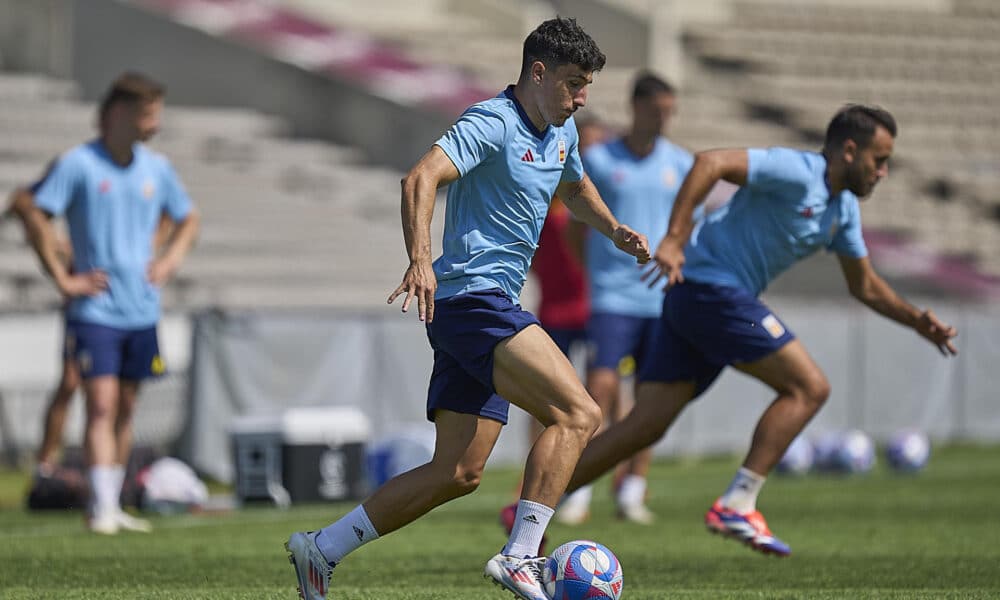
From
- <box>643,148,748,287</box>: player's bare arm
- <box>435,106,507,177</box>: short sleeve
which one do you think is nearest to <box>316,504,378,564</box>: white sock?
<box>435,106,507,177</box>: short sleeve

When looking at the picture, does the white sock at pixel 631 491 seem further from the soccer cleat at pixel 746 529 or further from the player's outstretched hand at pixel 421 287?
the player's outstretched hand at pixel 421 287

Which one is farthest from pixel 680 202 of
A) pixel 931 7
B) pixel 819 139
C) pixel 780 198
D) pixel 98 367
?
pixel 931 7

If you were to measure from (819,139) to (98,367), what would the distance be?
20.6m

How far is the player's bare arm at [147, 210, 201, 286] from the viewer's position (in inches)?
429

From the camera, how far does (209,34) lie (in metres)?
25.8

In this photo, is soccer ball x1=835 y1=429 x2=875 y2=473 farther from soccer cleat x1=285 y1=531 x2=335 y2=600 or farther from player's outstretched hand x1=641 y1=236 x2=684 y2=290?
soccer cleat x1=285 y1=531 x2=335 y2=600

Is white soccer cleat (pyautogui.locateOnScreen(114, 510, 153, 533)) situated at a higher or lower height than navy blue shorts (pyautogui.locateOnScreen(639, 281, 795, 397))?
lower

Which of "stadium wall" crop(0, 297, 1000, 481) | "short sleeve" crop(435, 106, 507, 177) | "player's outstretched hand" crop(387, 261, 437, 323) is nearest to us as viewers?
"player's outstretched hand" crop(387, 261, 437, 323)

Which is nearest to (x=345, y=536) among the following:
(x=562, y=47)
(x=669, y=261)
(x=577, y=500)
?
(x=562, y=47)

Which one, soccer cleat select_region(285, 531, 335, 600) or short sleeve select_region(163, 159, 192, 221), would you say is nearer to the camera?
soccer cleat select_region(285, 531, 335, 600)

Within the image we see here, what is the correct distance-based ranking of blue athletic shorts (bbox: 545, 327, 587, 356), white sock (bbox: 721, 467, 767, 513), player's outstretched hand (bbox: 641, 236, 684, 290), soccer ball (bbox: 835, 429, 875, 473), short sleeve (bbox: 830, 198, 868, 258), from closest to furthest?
1. player's outstretched hand (bbox: 641, 236, 684, 290)
2. white sock (bbox: 721, 467, 767, 513)
3. short sleeve (bbox: 830, 198, 868, 258)
4. blue athletic shorts (bbox: 545, 327, 587, 356)
5. soccer ball (bbox: 835, 429, 875, 473)

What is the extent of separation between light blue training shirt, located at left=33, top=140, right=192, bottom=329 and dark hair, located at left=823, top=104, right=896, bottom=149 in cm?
418

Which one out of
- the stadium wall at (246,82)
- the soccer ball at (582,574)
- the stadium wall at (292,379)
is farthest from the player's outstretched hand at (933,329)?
the stadium wall at (246,82)

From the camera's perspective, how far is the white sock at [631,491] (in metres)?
11.4
